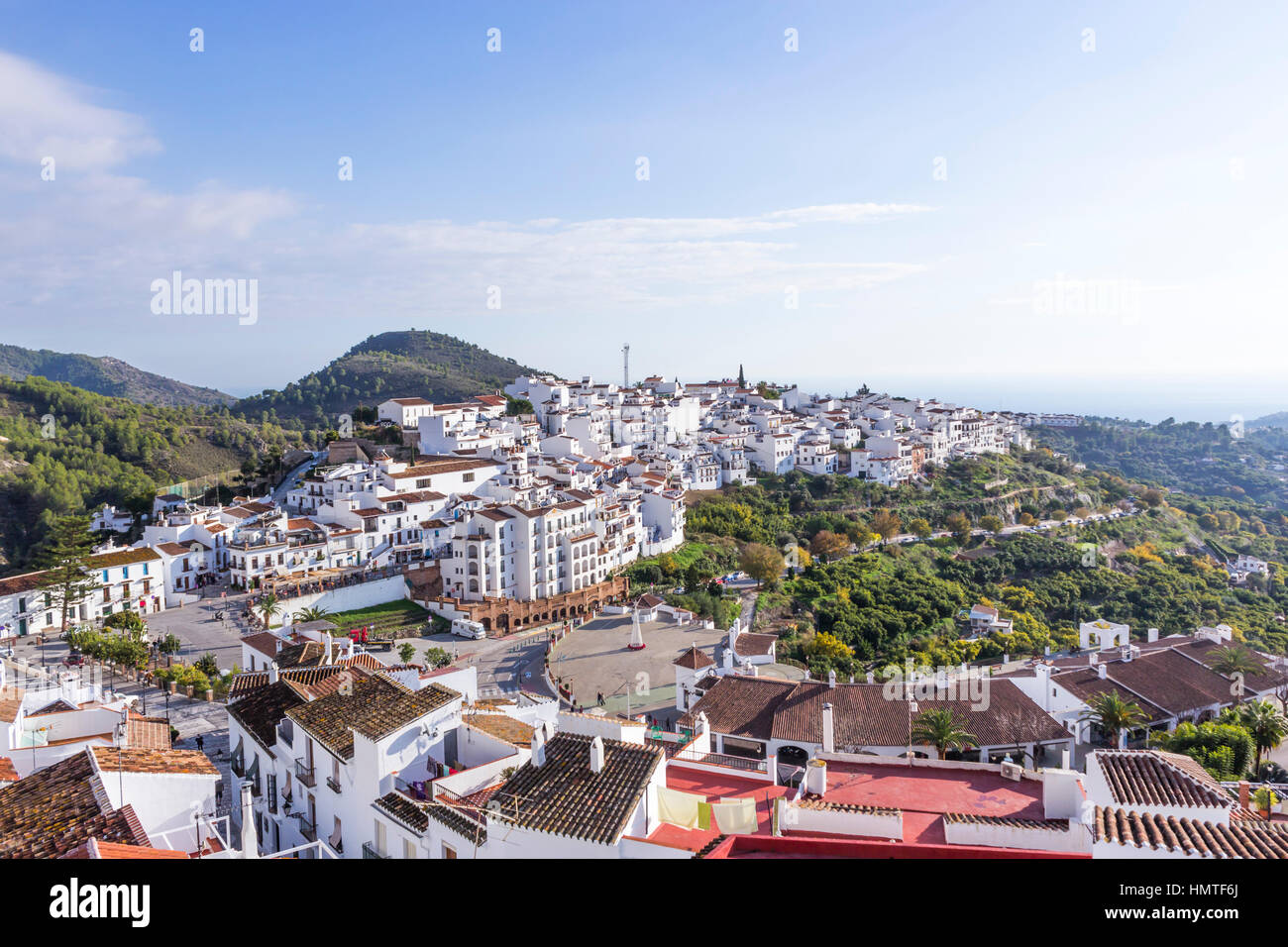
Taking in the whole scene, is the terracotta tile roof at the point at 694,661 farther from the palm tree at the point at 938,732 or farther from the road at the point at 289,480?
the road at the point at 289,480

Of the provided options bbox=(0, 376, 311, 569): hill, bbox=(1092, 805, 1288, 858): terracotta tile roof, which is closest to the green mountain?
bbox=(0, 376, 311, 569): hill

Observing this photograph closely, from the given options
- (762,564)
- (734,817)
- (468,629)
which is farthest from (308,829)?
(762,564)

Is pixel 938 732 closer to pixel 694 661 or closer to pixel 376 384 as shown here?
pixel 694 661

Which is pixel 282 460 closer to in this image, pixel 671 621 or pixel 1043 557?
pixel 671 621

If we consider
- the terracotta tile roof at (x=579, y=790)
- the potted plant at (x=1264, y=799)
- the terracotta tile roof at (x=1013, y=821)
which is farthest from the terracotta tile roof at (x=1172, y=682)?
the terracotta tile roof at (x=579, y=790)

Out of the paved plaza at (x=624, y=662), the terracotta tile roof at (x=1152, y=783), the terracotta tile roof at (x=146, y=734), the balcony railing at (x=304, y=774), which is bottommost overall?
the paved plaza at (x=624, y=662)

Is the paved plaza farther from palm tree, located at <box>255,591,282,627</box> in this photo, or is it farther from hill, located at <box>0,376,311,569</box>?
hill, located at <box>0,376,311,569</box>
